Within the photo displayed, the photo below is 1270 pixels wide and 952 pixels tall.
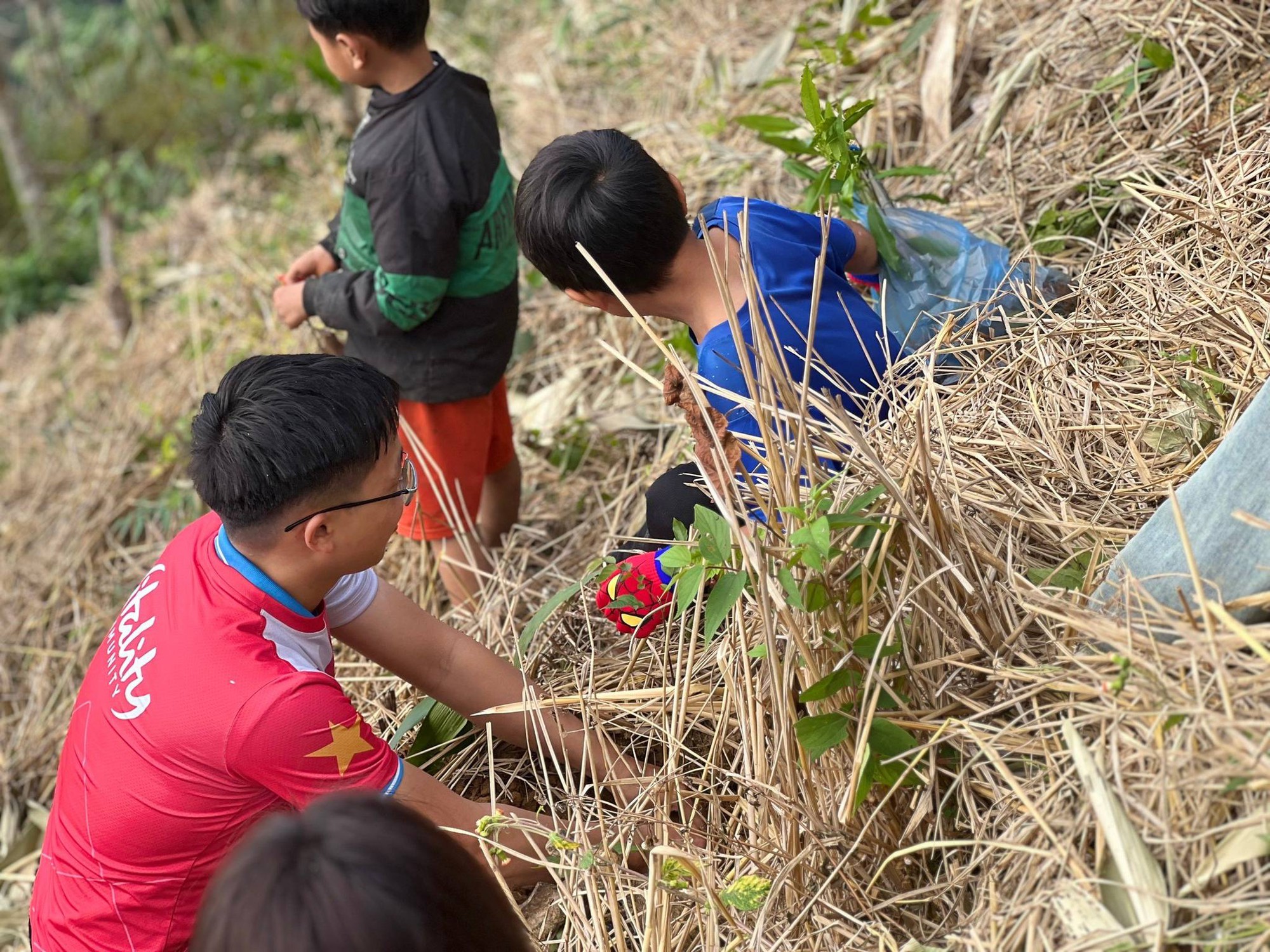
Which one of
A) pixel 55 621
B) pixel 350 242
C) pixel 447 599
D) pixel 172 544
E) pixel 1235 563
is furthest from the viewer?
pixel 55 621

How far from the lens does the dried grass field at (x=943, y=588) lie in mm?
1177

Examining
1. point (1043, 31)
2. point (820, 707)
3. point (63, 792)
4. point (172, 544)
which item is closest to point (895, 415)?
point (820, 707)

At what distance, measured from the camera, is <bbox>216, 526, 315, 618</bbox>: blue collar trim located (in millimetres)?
1575

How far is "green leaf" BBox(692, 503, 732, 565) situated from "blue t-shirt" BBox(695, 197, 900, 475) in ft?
1.09

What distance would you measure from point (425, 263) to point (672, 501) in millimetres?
802

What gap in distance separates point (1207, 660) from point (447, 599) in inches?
76.0

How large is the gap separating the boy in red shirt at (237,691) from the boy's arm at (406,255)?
65 cm

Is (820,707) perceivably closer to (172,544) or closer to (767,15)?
(172,544)

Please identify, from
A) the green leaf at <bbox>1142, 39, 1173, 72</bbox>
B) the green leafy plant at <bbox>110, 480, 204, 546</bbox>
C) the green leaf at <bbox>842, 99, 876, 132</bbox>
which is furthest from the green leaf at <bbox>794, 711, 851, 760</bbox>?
the green leafy plant at <bbox>110, 480, 204, 546</bbox>

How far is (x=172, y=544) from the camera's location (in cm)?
174

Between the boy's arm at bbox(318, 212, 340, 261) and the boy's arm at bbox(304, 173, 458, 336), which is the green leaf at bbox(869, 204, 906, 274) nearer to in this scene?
the boy's arm at bbox(304, 173, 458, 336)

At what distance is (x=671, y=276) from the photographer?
1.87 metres

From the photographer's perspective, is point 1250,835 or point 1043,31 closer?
point 1250,835

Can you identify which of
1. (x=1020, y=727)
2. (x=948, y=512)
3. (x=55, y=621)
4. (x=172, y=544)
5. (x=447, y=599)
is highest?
(x=948, y=512)
